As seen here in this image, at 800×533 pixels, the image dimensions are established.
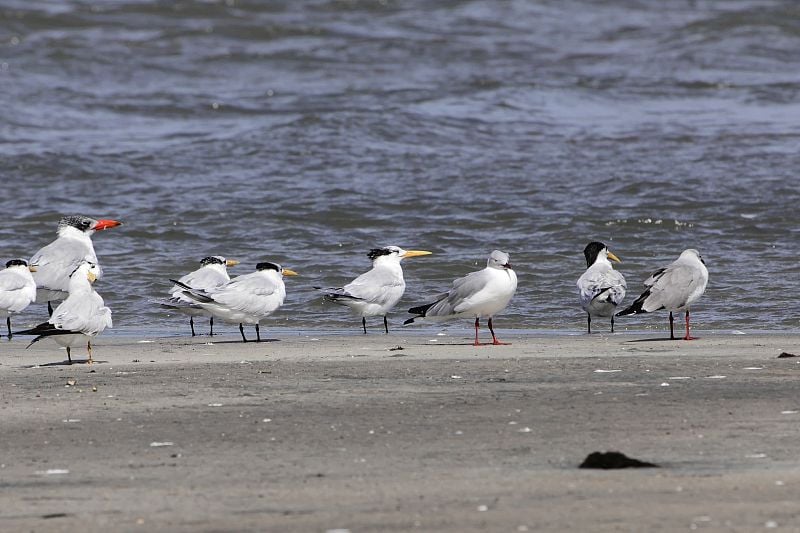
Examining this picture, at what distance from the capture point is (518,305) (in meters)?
11.9

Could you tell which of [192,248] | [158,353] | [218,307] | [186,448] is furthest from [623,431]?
[192,248]

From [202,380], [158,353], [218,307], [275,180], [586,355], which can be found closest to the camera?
[202,380]

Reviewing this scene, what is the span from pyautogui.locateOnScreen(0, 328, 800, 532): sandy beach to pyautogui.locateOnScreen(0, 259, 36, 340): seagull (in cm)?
165

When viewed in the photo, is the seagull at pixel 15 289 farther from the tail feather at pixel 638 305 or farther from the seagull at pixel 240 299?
the tail feather at pixel 638 305

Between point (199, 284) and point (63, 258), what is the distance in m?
1.55

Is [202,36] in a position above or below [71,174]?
above

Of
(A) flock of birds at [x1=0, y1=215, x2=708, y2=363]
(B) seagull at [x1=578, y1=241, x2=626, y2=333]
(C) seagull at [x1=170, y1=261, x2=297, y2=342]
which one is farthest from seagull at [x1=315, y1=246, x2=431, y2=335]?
(B) seagull at [x1=578, y1=241, x2=626, y2=333]

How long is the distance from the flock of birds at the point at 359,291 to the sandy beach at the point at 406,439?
0.97 m

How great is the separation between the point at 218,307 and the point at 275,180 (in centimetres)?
834

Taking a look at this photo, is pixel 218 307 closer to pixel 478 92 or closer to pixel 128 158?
pixel 128 158

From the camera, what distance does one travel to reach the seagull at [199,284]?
1038cm

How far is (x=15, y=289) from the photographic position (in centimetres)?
1059

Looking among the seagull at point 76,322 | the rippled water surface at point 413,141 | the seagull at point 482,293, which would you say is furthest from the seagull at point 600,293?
the seagull at point 76,322

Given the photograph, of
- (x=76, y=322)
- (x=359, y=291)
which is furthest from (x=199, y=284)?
(x=76, y=322)
